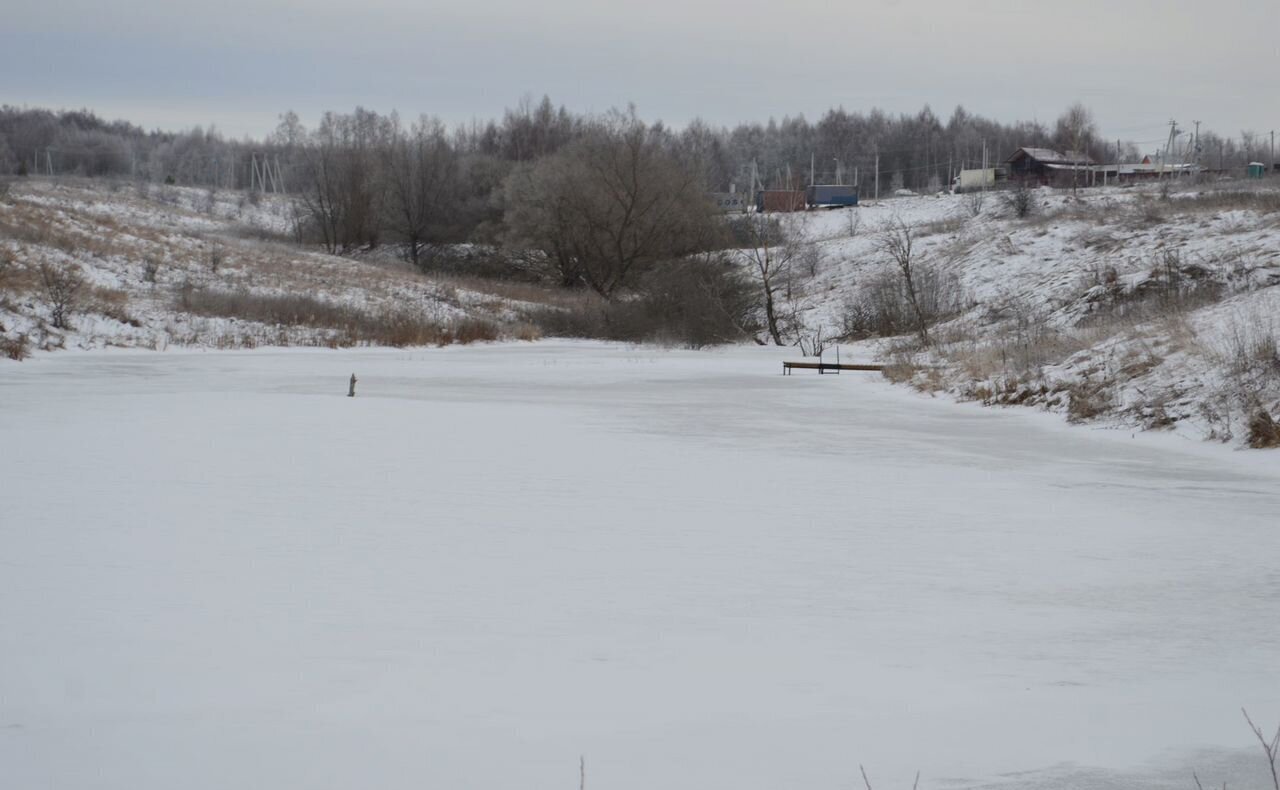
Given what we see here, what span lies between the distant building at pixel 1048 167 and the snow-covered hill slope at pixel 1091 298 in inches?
617

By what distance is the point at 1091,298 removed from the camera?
32.3m

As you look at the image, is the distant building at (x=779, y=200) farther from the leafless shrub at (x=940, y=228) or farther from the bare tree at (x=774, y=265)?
the leafless shrub at (x=940, y=228)

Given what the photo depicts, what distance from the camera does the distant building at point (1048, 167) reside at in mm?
78875

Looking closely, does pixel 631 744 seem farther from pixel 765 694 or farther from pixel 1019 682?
pixel 1019 682

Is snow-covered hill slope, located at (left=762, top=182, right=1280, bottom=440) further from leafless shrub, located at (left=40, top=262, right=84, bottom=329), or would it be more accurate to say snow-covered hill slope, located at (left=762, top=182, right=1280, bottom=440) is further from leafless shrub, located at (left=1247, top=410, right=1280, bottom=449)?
leafless shrub, located at (left=40, top=262, right=84, bottom=329)

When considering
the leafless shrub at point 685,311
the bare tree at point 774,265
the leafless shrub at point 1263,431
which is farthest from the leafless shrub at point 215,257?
the leafless shrub at point 1263,431

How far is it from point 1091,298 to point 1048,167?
5410cm

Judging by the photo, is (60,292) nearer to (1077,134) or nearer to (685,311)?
(685,311)

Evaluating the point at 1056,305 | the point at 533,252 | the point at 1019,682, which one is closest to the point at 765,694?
the point at 1019,682

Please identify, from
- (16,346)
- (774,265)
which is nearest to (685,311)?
(774,265)

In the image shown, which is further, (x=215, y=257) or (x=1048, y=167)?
(x=1048, y=167)

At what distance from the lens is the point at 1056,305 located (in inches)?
1377

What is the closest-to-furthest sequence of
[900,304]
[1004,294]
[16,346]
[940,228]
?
[16,346] < [1004,294] < [900,304] < [940,228]

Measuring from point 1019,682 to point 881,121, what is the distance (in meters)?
147
